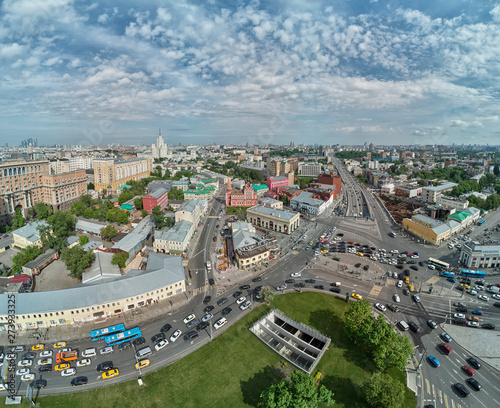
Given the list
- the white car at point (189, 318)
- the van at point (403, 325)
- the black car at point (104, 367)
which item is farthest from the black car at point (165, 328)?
the van at point (403, 325)

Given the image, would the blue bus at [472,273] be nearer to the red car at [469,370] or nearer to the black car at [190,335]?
the red car at [469,370]

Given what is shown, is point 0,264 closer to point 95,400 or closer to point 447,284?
point 95,400

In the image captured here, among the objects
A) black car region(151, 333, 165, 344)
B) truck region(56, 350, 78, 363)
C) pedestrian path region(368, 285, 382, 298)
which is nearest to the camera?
truck region(56, 350, 78, 363)

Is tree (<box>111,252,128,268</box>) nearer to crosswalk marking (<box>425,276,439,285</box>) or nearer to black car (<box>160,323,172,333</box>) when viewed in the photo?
black car (<box>160,323,172,333</box>)

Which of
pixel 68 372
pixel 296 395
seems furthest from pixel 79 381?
pixel 296 395

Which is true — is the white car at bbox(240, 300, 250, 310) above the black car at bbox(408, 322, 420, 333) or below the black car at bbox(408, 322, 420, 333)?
above

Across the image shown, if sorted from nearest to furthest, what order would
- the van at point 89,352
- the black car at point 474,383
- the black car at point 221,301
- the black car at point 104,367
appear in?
the black car at point 474,383 → the black car at point 104,367 → the van at point 89,352 → the black car at point 221,301

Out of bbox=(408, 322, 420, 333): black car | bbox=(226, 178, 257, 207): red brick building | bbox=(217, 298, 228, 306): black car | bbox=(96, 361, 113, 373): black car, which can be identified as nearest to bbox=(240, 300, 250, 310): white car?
bbox=(217, 298, 228, 306): black car
